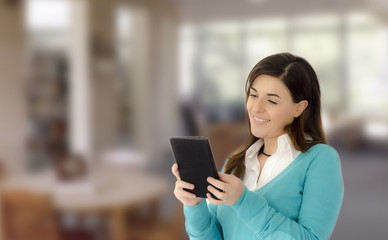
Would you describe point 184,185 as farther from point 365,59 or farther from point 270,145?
point 365,59

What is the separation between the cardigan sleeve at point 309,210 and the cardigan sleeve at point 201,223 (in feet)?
0.25

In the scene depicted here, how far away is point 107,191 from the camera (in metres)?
1.87

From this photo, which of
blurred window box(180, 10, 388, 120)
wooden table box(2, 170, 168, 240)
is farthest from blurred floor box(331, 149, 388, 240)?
wooden table box(2, 170, 168, 240)

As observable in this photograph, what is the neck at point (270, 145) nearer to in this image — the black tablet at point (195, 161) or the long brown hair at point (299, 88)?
the long brown hair at point (299, 88)

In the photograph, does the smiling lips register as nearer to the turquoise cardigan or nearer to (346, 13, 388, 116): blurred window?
the turquoise cardigan

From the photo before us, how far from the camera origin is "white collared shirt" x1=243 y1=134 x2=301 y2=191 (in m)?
0.62

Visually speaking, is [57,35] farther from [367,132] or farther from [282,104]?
[367,132]

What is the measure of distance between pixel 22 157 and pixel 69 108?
13.6 inches

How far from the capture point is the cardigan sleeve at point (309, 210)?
554 mm

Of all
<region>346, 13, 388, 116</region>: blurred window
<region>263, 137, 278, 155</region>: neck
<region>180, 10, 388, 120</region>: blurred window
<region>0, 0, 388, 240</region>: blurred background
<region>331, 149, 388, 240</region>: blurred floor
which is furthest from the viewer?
<region>331, 149, 388, 240</region>: blurred floor

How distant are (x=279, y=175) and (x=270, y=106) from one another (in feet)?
0.33

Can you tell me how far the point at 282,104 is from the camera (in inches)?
23.6

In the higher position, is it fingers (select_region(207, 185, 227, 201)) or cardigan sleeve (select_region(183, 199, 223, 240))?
fingers (select_region(207, 185, 227, 201))

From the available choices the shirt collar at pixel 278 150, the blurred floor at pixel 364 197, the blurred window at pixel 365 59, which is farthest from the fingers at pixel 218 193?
the blurred floor at pixel 364 197
